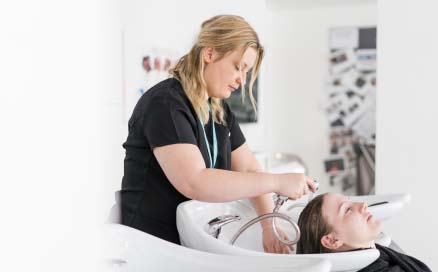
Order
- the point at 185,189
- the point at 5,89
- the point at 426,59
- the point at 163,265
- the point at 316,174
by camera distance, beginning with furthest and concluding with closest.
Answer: the point at 316,174, the point at 426,59, the point at 185,189, the point at 163,265, the point at 5,89

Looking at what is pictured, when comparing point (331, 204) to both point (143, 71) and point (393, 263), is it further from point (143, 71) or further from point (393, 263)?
point (143, 71)

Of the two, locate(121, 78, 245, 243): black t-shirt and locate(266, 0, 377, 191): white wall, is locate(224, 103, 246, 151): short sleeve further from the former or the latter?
locate(266, 0, 377, 191): white wall

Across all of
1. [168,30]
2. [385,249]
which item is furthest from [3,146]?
[168,30]

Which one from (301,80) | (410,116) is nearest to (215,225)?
(410,116)

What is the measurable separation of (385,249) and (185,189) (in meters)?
0.46

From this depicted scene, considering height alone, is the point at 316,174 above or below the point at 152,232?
below

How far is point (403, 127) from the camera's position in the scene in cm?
176

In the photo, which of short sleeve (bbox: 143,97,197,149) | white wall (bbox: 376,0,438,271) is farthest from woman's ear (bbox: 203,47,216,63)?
white wall (bbox: 376,0,438,271)

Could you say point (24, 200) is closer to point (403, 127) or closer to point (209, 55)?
point (209, 55)

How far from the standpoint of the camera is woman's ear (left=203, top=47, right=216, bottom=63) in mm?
1071

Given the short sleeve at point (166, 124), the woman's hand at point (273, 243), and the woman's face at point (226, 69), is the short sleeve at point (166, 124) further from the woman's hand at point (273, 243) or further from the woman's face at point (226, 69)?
the woman's hand at point (273, 243)

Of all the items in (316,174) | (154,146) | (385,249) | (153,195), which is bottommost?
(316,174)

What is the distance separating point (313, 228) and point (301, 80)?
10.5 ft

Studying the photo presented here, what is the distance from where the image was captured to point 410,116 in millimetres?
1753
